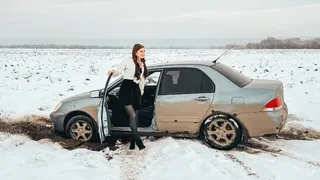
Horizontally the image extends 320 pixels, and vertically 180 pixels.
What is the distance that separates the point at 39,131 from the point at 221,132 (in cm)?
403

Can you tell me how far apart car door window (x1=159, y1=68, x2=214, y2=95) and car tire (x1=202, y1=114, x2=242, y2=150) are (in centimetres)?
54

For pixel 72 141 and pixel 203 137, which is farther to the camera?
pixel 72 141

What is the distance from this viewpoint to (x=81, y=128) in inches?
266

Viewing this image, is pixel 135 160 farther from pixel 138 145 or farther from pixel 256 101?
pixel 256 101

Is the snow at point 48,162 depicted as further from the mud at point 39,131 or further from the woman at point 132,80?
the woman at point 132,80

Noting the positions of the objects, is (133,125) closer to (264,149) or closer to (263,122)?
(263,122)

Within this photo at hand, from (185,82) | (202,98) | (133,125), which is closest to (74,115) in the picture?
(133,125)

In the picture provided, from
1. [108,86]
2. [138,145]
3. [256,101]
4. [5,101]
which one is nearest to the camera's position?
[256,101]

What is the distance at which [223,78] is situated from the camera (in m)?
6.12

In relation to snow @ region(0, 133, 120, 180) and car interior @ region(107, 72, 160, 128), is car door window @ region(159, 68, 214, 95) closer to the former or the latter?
car interior @ region(107, 72, 160, 128)

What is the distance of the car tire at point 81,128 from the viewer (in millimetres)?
6699

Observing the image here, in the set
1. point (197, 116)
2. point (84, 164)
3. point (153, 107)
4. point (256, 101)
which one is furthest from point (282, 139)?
point (84, 164)

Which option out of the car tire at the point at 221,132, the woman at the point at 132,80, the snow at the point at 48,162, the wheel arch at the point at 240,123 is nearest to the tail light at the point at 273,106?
the wheel arch at the point at 240,123

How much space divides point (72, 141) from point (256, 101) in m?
3.57
